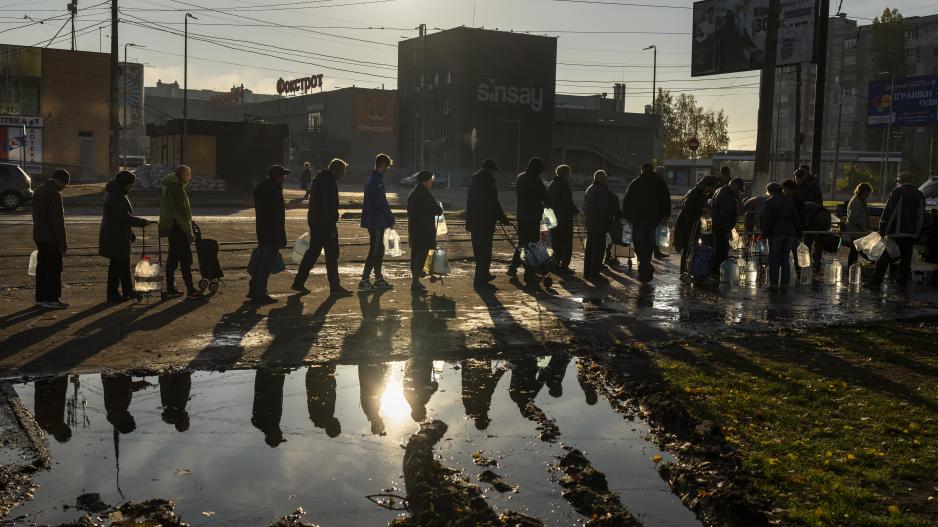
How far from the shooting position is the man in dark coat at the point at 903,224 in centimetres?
1520

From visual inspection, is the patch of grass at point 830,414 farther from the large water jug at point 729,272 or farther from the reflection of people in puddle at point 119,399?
the large water jug at point 729,272

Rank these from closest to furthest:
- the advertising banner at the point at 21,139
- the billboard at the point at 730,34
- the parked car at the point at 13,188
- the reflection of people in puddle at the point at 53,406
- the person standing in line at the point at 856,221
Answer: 1. the reflection of people in puddle at the point at 53,406
2. the person standing in line at the point at 856,221
3. the parked car at the point at 13,188
4. the billboard at the point at 730,34
5. the advertising banner at the point at 21,139

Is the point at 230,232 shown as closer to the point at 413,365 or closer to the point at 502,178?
the point at 413,365

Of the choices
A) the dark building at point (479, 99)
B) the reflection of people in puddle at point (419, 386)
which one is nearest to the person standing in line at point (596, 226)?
the reflection of people in puddle at point (419, 386)

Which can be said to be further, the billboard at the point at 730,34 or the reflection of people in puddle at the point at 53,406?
the billboard at the point at 730,34

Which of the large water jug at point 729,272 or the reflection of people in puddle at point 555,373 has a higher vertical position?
the large water jug at point 729,272

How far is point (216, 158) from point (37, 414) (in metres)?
44.4

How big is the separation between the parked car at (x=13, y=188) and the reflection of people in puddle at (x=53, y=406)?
90.2 ft

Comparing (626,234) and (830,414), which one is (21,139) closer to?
(626,234)

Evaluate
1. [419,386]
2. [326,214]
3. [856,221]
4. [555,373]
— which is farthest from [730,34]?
[419,386]

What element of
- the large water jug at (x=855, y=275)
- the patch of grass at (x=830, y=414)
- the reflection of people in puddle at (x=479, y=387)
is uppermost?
the large water jug at (x=855, y=275)

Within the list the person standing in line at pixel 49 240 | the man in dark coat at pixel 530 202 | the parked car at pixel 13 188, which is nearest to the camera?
the person standing in line at pixel 49 240

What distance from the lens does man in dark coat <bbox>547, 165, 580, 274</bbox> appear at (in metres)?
16.5

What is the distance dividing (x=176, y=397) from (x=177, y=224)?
5.41 m
